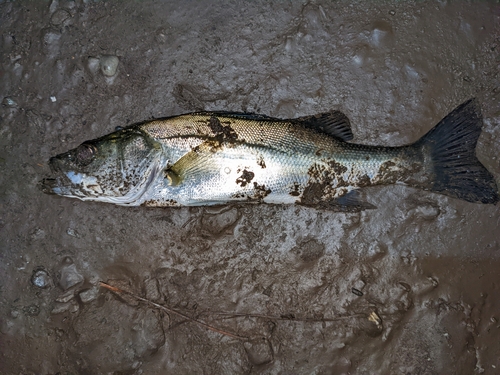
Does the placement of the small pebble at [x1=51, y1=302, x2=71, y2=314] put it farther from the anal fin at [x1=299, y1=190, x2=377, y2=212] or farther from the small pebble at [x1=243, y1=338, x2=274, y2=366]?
the anal fin at [x1=299, y1=190, x2=377, y2=212]

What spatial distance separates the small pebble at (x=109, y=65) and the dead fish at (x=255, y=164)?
2.85 feet

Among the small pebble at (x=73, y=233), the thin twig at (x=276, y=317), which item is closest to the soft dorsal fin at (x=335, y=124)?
the thin twig at (x=276, y=317)

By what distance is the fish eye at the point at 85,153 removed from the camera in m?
3.38

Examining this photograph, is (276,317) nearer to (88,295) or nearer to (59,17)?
(88,295)

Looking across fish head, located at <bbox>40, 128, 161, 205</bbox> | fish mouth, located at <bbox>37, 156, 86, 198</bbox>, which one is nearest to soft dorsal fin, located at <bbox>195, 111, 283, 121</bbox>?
fish head, located at <bbox>40, 128, 161, 205</bbox>

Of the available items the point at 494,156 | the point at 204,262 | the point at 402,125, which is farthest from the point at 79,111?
the point at 494,156

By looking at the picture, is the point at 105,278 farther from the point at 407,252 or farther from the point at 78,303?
the point at 407,252

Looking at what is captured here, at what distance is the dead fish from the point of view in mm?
3430

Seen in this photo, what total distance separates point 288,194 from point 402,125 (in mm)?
1532

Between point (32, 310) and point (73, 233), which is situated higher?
point (73, 233)

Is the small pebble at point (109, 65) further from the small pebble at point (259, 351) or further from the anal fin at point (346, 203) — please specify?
the small pebble at point (259, 351)

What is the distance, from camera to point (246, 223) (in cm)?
384

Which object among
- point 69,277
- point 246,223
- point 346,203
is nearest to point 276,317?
point 246,223

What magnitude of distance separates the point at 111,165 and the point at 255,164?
1398mm
